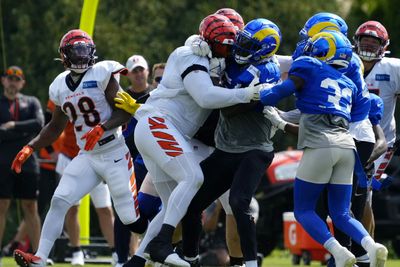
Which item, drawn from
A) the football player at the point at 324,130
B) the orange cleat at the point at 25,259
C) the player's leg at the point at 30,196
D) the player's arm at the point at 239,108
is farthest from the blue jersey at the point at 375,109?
the player's leg at the point at 30,196

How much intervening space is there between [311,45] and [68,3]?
1087 cm

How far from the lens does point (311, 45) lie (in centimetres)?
884

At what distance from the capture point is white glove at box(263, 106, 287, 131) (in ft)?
28.9

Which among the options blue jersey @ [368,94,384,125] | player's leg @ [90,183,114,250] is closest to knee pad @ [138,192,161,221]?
blue jersey @ [368,94,384,125]

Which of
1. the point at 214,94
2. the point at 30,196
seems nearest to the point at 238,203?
the point at 214,94

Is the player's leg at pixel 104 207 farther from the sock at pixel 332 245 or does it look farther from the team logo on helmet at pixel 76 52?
the sock at pixel 332 245

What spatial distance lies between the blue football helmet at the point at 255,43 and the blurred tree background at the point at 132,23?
9967 mm

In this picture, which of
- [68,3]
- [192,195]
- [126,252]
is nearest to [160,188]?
[192,195]

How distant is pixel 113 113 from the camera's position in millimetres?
9898

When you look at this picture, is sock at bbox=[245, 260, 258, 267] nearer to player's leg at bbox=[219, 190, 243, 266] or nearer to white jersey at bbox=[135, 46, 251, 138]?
player's leg at bbox=[219, 190, 243, 266]

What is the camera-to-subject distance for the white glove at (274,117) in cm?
881

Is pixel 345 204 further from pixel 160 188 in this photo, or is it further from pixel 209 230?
pixel 209 230

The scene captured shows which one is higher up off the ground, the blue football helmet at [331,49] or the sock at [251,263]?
the blue football helmet at [331,49]

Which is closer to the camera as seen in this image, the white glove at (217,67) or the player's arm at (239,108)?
the player's arm at (239,108)
